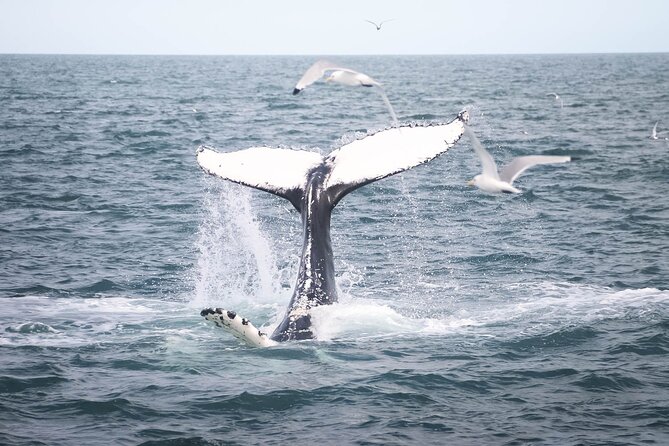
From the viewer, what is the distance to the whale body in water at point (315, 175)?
402 inches

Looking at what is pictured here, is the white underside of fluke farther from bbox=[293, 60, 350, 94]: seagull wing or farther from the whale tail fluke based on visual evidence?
bbox=[293, 60, 350, 94]: seagull wing

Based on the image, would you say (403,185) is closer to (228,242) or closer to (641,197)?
(641,197)

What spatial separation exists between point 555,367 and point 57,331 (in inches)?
234

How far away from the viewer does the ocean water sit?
9148mm

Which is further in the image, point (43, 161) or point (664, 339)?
point (43, 161)

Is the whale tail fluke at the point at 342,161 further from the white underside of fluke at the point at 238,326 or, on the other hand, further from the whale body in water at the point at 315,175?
the white underside of fluke at the point at 238,326

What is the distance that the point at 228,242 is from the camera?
17.9 meters

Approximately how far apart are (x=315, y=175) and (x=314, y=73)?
1.57m

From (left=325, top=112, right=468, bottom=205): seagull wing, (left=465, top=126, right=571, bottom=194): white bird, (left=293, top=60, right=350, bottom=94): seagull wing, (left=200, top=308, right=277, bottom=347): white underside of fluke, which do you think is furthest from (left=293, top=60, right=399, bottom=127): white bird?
(left=200, top=308, right=277, bottom=347): white underside of fluke

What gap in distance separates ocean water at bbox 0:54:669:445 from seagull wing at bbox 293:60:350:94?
8.59 ft

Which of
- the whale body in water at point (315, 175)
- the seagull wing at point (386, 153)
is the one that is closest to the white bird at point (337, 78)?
the seagull wing at point (386, 153)

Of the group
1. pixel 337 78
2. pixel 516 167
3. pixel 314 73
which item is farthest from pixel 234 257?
pixel 516 167

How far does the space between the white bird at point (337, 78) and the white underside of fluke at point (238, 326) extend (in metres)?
2.67

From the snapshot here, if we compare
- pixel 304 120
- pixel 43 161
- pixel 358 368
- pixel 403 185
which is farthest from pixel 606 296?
pixel 304 120
